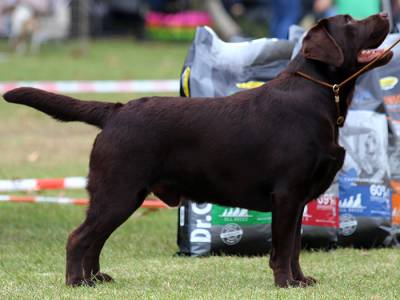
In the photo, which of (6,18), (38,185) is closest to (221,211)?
(38,185)

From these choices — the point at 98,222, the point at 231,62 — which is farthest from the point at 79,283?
the point at 231,62

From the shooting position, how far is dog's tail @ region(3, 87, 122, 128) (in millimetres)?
5270

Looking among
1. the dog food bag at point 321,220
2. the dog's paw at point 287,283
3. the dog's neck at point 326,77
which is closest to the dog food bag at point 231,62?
the dog food bag at point 321,220

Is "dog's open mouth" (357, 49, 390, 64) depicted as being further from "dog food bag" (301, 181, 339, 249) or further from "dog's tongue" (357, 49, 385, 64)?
"dog food bag" (301, 181, 339, 249)

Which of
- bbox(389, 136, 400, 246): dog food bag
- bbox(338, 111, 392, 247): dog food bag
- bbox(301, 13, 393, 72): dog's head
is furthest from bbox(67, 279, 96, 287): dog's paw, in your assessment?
bbox(389, 136, 400, 246): dog food bag

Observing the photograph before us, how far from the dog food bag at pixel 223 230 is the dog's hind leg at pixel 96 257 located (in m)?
1.09

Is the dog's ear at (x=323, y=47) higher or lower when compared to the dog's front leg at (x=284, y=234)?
higher

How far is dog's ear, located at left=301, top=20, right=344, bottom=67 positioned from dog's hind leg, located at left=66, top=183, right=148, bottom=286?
1.19 metres

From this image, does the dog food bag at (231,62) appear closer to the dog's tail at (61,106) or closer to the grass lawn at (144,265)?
the grass lawn at (144,265)

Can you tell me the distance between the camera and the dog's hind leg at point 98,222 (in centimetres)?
514

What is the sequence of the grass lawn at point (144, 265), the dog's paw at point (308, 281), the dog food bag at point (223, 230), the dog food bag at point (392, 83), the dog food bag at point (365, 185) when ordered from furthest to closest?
the dog food bag at point (392, 83) → the dog food bag at point (365, 185) → the dog food bag at point (223, 230) → the dog's paw at point (308, 281) → the grass lawn at point (144, 265)

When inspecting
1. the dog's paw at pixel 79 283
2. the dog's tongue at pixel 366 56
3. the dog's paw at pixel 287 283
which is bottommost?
the dog's paw at pixel 79 283

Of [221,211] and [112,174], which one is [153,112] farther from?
[221,211]

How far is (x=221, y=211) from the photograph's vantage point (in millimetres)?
6434
